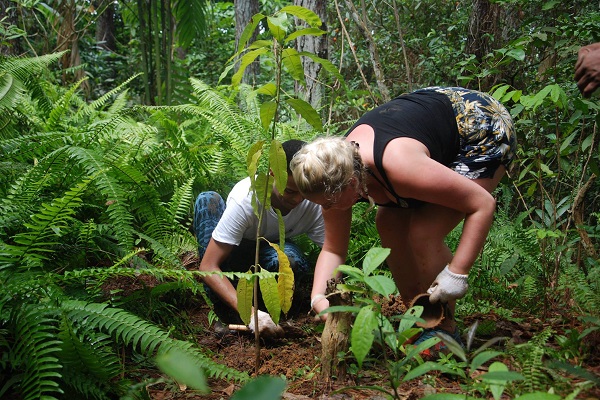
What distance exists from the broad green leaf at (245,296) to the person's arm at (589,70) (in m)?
1.44

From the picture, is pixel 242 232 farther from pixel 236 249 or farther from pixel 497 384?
pixel 497 384

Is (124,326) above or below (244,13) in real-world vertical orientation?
below

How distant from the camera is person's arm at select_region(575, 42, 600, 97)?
1.90 meters

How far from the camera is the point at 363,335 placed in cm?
157

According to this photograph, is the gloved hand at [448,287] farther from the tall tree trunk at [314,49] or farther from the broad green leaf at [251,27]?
the tall tree trunk at [314,49]

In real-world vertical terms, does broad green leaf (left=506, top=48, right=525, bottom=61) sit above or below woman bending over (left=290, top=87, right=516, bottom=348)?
above

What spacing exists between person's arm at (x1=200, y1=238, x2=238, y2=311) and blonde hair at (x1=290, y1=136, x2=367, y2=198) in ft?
3.00

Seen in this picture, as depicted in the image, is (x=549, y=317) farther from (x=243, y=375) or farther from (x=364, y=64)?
(x=364, y=64)

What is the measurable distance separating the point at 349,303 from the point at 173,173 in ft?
6.64

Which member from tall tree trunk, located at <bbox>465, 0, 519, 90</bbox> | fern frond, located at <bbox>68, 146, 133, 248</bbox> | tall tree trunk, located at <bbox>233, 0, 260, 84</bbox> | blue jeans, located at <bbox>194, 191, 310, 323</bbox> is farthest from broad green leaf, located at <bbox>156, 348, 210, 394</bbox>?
tall tree trunk, located at <bbox>233, 0, 260, 84</bbox>

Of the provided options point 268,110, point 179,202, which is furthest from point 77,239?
point 268,110

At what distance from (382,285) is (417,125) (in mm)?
1093

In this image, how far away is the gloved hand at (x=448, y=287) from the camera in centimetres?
238

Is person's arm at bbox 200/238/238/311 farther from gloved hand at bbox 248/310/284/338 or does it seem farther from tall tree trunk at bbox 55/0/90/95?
tall tree trunk at bbox 55/0/90/95
